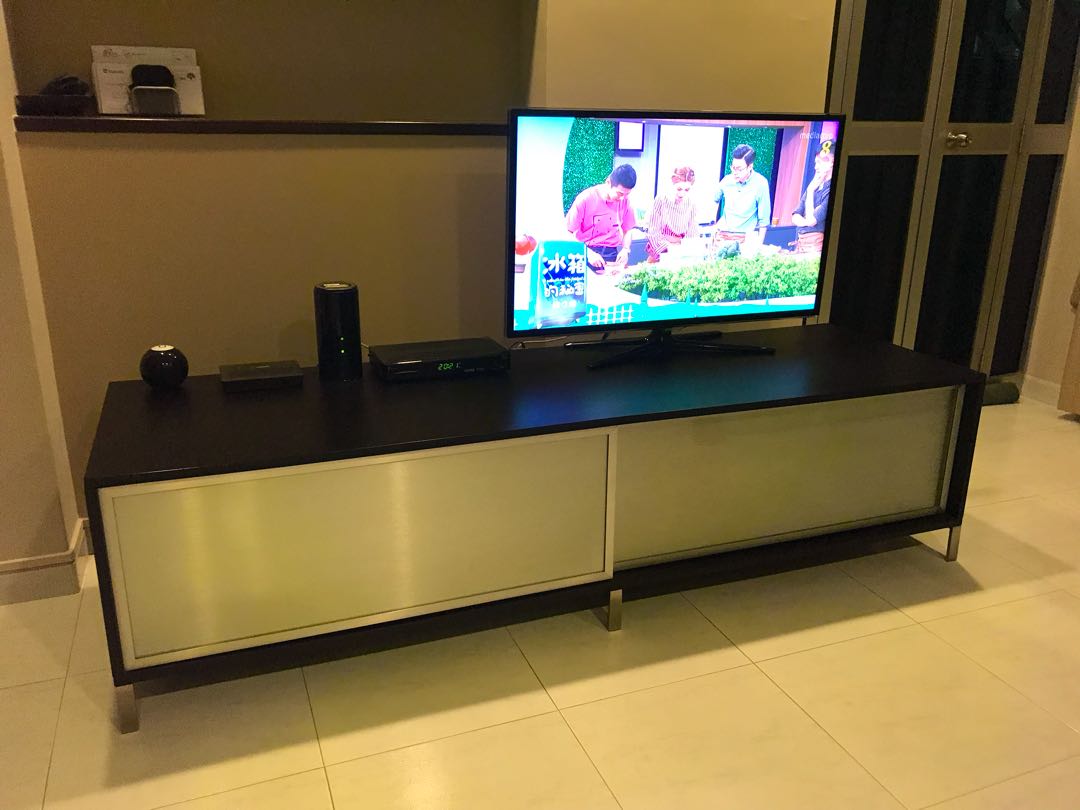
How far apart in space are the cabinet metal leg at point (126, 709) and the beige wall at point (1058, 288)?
3.72 metres

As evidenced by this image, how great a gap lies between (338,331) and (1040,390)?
327 cm

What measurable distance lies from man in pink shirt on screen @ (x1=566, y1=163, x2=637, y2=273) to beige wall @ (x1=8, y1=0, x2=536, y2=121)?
36.5 inches

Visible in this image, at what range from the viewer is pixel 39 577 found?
87.6 inches

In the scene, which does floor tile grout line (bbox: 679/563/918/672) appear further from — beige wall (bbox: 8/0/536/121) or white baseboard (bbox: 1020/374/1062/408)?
white baseboard (bbox: 1020/374/1062/408)

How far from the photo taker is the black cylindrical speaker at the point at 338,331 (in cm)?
211

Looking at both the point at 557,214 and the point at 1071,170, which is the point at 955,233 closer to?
the point at 1071,170

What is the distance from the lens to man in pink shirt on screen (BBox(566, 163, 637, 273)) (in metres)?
2.23

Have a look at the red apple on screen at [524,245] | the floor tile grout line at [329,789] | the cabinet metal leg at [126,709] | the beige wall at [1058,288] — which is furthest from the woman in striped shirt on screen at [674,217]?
the beige wall at [1058,288]

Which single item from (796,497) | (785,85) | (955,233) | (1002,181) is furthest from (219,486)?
(1002,181)

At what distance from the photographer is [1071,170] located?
356 cm

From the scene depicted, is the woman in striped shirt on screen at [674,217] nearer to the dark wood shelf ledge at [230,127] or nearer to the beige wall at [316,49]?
the dark wood shelf ledge at [230,127]

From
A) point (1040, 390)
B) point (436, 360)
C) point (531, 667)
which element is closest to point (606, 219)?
point (436, 360)

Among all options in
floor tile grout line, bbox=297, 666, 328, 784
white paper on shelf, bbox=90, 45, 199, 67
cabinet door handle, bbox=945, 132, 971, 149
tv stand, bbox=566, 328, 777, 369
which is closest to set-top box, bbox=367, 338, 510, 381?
tv stand, bbox=566, 328, 777, 369

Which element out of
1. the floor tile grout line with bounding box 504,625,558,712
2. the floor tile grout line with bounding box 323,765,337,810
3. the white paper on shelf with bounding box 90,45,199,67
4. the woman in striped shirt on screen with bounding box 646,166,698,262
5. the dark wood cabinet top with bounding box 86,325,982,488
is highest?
the white paper on shelf with bounding box 90,45,199,67
